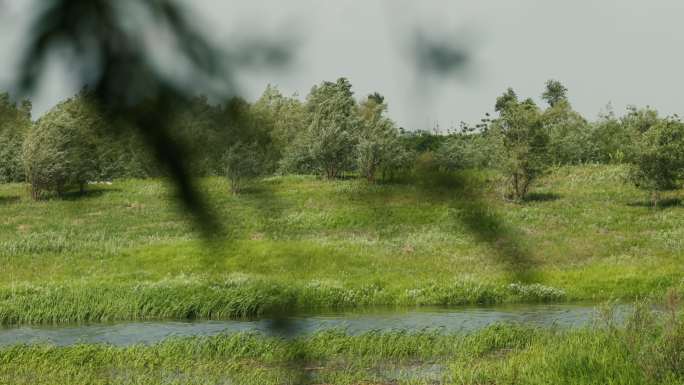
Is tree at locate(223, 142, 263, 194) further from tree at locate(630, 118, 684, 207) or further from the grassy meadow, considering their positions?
tree at locate(630, 118, 684, 207)

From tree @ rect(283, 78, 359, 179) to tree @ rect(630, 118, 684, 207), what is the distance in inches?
584

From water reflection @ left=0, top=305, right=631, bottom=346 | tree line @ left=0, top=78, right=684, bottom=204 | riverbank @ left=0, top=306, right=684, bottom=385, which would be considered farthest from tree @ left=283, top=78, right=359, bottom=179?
water reflection @ left=0, top=305, right=631, bottom=346

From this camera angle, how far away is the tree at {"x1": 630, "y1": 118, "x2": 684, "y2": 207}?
48.3 ft

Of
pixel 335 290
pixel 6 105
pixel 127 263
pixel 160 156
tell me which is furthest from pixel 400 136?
pixel 127 263

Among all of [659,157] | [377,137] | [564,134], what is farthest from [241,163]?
[659,157]

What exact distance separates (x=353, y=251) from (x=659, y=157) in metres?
6.68

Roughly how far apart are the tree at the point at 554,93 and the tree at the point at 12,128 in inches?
19.0

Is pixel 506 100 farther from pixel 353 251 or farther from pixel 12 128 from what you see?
pixel 353 251

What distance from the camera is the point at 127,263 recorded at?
1422 centimetres

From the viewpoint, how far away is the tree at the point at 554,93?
678mm

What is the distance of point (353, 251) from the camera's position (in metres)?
13.7

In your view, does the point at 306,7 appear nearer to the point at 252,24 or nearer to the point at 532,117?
the point at 252,24

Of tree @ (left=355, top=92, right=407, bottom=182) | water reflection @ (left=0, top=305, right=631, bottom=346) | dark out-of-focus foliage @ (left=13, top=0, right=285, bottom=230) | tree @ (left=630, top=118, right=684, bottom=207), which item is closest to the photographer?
dark out-of-focus foliage @ (left=13, top=0, right=285, bottom=230)

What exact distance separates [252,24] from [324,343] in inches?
261
